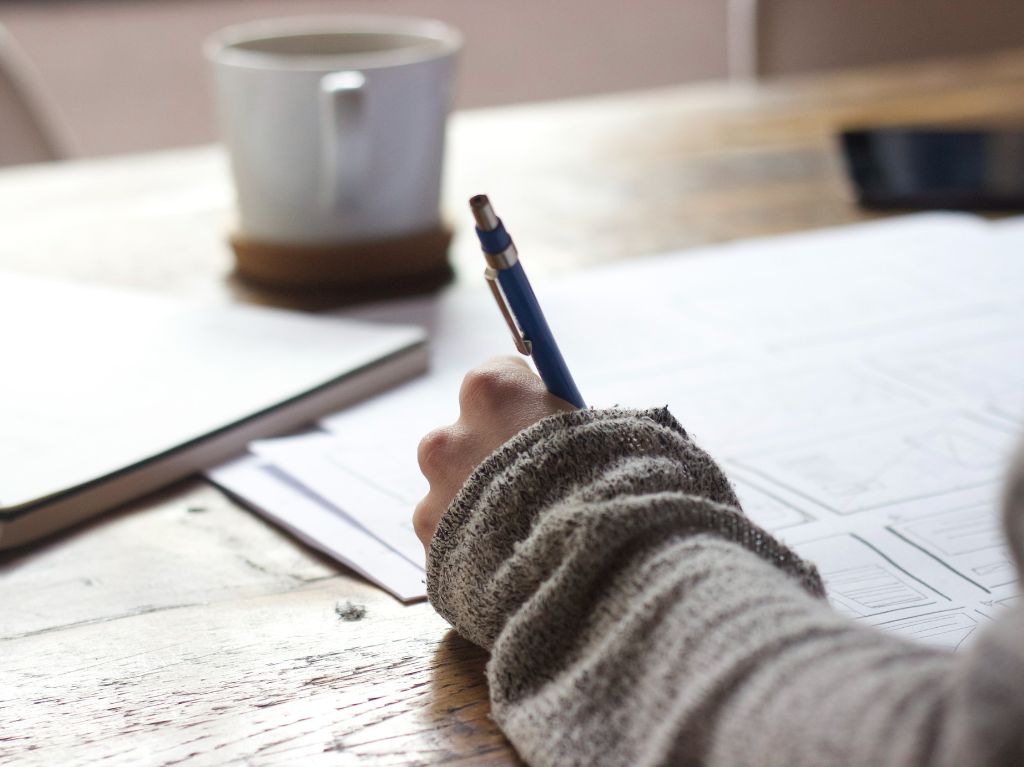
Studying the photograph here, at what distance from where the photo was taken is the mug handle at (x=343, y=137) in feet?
2.28

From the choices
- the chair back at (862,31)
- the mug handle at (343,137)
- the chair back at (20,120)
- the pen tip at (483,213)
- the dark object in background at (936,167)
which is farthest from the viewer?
the chair back at (862,31)

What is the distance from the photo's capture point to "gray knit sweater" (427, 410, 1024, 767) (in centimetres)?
25

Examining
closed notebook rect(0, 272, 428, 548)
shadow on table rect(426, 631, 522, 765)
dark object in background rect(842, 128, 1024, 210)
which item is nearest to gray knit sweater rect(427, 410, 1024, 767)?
shadow on table rect(426, 631, 522, 765)

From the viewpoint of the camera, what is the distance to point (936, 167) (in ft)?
3.05

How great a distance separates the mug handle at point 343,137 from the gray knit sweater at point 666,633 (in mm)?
385

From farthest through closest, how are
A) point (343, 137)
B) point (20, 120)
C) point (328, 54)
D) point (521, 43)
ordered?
point (521, 43)
point (20, 120)
point (328, 54)
point (343, 137)

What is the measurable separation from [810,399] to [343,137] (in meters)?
0.32

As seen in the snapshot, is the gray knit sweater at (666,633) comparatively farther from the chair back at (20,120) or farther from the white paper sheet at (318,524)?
the chair back at (20,120)

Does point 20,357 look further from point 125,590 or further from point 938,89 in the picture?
point 938,89

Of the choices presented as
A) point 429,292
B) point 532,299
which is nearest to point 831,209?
point 429,292

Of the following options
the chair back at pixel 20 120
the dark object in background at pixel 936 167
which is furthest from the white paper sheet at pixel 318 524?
the chair back at pixel 20 120

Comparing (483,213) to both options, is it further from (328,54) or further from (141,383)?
(328,54)

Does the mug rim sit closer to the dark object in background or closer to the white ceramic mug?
the white ceramic mug

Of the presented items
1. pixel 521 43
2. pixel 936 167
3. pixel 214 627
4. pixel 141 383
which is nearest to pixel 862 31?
pixel 936 167
